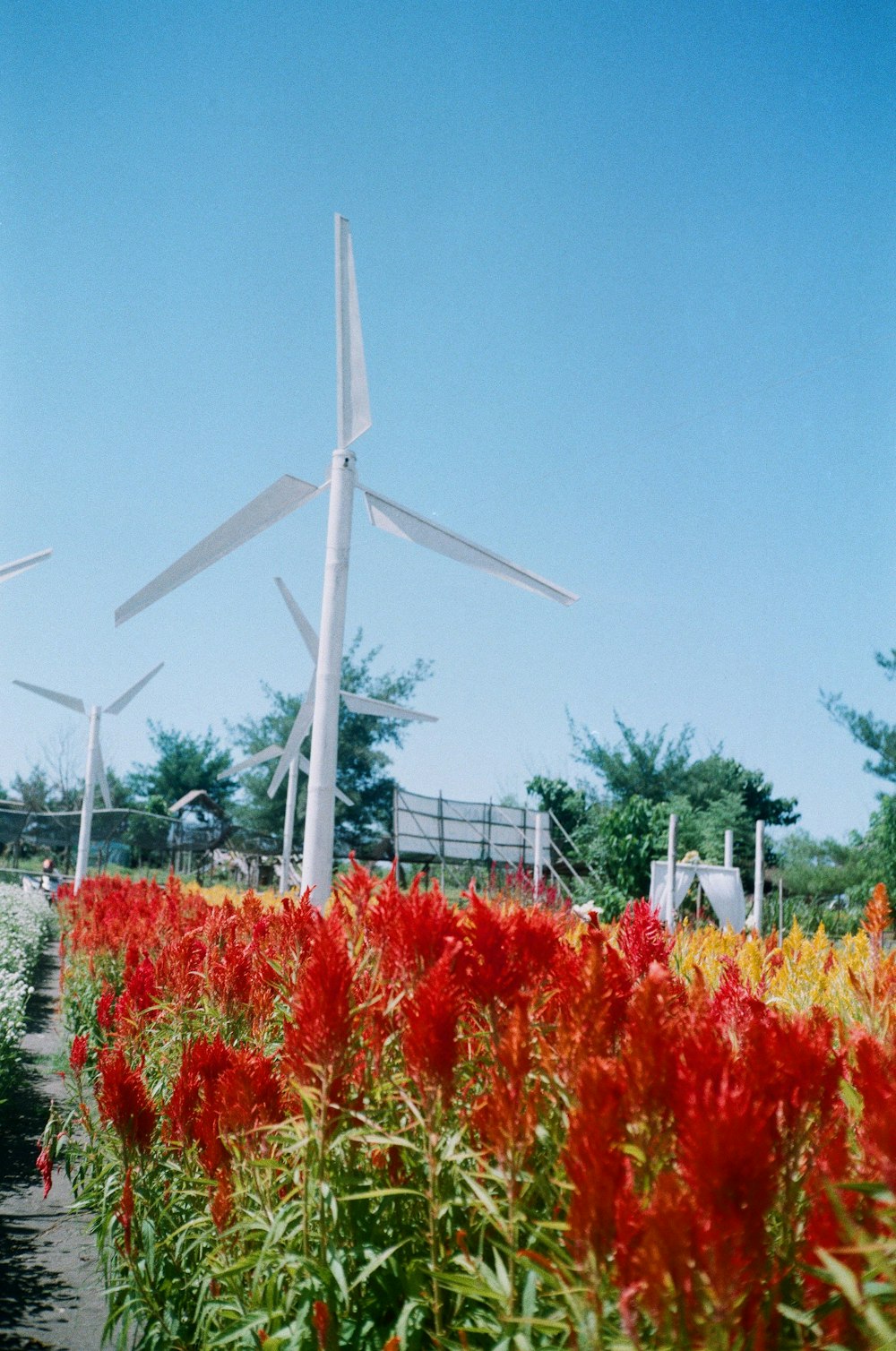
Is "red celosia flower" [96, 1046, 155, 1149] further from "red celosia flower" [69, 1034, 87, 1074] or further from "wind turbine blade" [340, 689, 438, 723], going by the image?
"wind turbine blade" [340, 689, 438, 723]

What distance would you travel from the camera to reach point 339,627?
5.25 m

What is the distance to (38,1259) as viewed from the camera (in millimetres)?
3643

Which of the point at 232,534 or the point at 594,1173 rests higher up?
the point at 232,534

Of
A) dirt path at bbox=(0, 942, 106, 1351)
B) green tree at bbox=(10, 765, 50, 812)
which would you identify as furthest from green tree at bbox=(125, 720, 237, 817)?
dirt path at bbox=(0, 942, 106, 1351)

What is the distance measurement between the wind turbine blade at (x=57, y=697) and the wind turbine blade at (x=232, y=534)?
1173 cm

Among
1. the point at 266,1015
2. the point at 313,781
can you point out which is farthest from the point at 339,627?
the point at 266,1015

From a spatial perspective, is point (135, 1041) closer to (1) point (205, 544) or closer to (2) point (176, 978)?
(2) point (176, 978)

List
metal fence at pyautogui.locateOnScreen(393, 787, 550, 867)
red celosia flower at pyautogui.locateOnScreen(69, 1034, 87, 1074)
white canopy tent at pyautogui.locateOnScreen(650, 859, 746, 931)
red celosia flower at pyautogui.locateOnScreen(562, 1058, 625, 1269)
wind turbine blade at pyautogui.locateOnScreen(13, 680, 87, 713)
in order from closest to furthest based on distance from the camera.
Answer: red celosia flower at pyautogui.locateOnScreen(562, 1058, 625, 1269)
red celosia flower at pyautogui.locateOnScreen(69, 1034, 87, 1074)
white canopy tent at pyautogui.locateOnScreen(650, 859, 746, 931)
wind turbine blade at pyautogui.locateOnScreen(13, 680, 87, 713)
metal fence at pyautogui.locateOnScreen(393, 787, 550, 867)

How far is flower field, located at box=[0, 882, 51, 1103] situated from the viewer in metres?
5.76

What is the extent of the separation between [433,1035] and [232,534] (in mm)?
4644

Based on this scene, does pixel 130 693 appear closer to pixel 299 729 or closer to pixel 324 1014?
pixel 299 729

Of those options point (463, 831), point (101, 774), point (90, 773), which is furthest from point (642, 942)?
point (463, 831)

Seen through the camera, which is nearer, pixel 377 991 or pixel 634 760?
pixel 377 991

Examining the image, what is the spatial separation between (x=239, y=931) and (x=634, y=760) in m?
30.4
